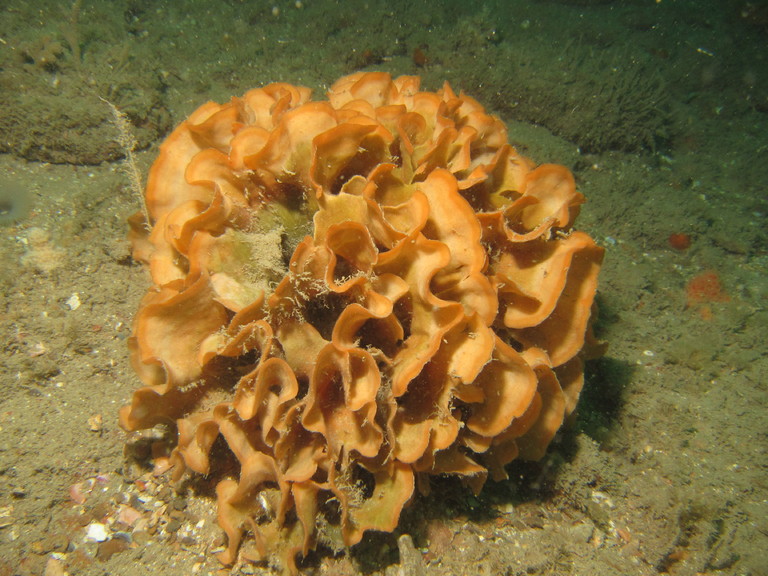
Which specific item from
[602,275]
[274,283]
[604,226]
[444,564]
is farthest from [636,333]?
[274,283]

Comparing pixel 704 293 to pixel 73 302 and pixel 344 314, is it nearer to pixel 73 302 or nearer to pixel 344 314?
pixel 344 314

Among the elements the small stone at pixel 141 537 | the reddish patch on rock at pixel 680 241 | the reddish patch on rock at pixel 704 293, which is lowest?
the small stone at pixel 141 537

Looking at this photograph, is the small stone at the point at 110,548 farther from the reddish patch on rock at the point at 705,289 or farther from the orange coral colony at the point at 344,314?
the reddish patch on rock at the point at 705,289

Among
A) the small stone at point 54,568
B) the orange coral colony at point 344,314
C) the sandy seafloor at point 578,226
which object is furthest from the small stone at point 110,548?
the orange coral colony at point 344,314

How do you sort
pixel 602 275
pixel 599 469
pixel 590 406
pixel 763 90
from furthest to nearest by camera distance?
pixel 763 90
pixel 602 275
pixel 590 406
pixel 599 469

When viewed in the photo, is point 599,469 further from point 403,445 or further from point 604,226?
point 604,226

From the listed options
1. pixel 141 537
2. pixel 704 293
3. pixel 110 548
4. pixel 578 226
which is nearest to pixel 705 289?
pixel 704 293

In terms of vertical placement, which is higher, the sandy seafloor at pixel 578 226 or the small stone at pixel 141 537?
the sandy seafloor at pixel 578 226
